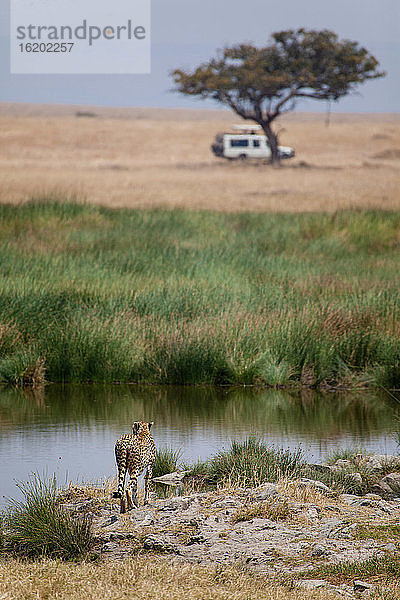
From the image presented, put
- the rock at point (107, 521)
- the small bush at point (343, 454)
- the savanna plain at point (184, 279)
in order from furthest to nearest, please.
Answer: the savanna plain at point (184, 279), the small bush at point (343, 454), the rock at point (107, 521)

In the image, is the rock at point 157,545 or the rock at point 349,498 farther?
the rock at point 349,498

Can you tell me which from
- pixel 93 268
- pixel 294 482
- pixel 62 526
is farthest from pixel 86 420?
pixel 93 268

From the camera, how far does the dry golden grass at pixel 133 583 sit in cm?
532

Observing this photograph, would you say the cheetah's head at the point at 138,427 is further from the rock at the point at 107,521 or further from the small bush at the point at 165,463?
the small bush at the point at 165,463

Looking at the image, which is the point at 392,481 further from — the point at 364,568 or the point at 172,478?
the point at 364,568

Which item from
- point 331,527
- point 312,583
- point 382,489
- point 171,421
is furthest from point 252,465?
point 171,421

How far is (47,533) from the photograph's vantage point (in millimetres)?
6258

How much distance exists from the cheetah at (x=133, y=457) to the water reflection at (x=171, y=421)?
1146 millimetres

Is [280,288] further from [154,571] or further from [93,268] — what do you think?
[154,571]

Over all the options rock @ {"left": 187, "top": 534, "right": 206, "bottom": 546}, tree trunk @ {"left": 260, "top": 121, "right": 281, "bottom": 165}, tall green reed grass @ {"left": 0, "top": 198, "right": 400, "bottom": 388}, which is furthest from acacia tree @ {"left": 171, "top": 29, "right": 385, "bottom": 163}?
rock @ {"left": 187, "top": 534, "right": 206, "bottom": 546}

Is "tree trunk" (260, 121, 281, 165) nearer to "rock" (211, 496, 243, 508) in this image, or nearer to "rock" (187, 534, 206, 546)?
"rock" (211, 496, 243, 508)

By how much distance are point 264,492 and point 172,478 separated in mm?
1278

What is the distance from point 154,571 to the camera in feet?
18.7

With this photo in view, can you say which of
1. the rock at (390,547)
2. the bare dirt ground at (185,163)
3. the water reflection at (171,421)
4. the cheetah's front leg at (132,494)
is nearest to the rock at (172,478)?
the water reflection at (171,421)
